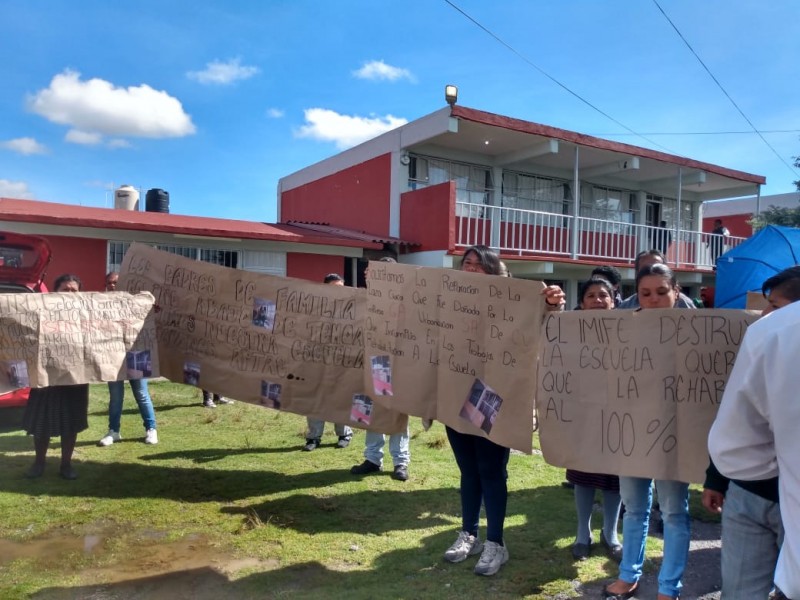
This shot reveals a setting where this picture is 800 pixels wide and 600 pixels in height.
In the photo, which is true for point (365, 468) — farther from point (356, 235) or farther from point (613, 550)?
point (356, 235)

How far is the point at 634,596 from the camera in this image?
330 cm

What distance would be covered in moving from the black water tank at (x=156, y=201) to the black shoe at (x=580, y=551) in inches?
626

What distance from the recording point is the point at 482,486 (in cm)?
365

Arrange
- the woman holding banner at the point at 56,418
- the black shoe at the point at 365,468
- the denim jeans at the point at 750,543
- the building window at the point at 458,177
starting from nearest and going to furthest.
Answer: the denim jeans at the point at 750,543 → the woman holding banner at the point at 56,418 → the black shoe at the point at 365,468 → the building window at the point at 458,177

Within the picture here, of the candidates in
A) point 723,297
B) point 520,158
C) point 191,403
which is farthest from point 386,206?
point 723,297

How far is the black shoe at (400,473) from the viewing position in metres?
5.28

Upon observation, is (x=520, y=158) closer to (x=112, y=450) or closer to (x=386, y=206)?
(x=386, y=206)

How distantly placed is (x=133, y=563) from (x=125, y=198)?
605 inches

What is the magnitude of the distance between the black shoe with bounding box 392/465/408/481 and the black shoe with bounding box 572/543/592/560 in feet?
5.92

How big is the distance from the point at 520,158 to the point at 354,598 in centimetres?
1363

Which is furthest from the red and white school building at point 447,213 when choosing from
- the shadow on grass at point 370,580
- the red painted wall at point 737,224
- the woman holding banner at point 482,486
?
the woman holding banner at point 482,486

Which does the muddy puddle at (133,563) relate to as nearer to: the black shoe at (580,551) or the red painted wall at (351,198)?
the black shoe at (580,551)

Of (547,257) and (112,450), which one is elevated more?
(547,257)

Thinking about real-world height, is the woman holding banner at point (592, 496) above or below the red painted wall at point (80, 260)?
below
